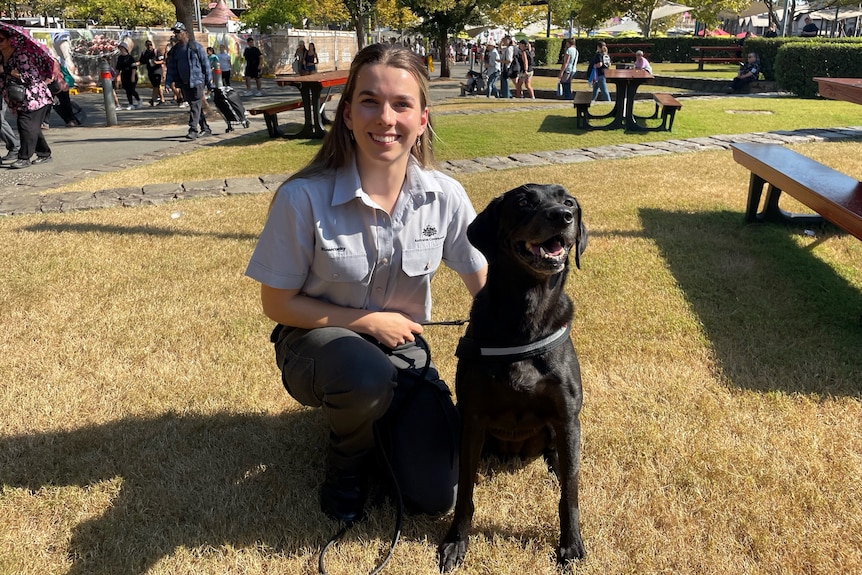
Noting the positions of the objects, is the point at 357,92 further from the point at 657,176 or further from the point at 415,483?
the point at 657,176

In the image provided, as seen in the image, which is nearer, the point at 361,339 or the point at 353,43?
the point at 361,339

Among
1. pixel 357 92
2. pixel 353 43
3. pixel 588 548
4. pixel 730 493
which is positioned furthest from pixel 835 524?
pixel 353 43

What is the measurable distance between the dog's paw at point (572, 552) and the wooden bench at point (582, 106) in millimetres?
10378

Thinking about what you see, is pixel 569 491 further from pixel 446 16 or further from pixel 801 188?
pixel 446 16

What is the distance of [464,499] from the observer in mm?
2143

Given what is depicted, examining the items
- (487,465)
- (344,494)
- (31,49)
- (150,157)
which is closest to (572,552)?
(487,465)

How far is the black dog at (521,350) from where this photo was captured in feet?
6.46

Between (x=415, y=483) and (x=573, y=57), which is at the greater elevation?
(x=573, y=57)

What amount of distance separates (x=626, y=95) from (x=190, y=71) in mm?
7848

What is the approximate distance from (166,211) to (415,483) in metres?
5.26

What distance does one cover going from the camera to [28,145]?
8.98 m

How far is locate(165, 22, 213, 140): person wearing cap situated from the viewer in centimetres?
1107

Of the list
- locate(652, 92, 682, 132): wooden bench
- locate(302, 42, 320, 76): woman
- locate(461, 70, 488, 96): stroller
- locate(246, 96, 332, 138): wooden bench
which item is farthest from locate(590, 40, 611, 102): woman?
locate(302, 42, 320, 76): woman

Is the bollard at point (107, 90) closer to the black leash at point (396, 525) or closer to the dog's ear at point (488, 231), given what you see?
the black leash at point (396, 525)
